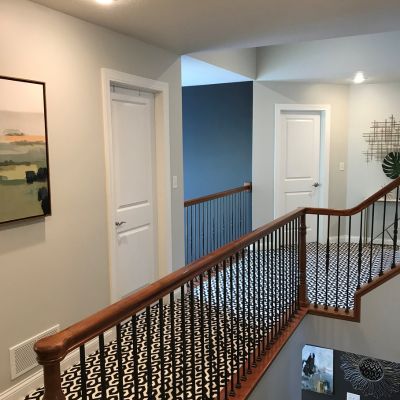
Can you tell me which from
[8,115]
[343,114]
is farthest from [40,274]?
[343,114]

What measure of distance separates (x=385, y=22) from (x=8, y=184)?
275 cm

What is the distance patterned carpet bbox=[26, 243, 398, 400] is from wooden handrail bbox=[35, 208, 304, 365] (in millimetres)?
104

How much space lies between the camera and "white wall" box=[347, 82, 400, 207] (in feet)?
19.3

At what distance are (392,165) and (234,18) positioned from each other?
13.4 ft

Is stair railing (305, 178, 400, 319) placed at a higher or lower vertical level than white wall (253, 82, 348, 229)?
lower

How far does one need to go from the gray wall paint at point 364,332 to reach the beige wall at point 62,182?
178 cm

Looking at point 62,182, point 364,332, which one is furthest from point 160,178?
point 364,332

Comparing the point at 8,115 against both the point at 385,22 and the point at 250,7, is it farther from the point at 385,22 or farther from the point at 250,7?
the point at 385,22

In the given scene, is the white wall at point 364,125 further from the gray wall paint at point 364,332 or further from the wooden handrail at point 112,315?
the wooden handrail at point 112,315

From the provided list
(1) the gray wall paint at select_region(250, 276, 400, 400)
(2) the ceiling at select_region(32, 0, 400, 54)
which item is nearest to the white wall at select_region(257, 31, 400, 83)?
(2) the ceiling at select_region(32, 0, 400, 54)

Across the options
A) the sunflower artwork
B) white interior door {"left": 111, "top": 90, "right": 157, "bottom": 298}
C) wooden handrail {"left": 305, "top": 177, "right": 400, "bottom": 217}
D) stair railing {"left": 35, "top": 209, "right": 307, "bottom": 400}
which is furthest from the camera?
the sunflower artwork

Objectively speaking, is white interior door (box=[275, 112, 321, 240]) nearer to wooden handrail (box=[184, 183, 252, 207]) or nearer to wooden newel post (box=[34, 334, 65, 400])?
wooden handrail (box=[184, 183, 252, 207])

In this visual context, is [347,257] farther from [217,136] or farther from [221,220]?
[217,136]

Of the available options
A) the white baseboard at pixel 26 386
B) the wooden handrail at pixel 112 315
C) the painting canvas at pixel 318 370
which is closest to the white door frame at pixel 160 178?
the white baseboard at pixel 26 386
